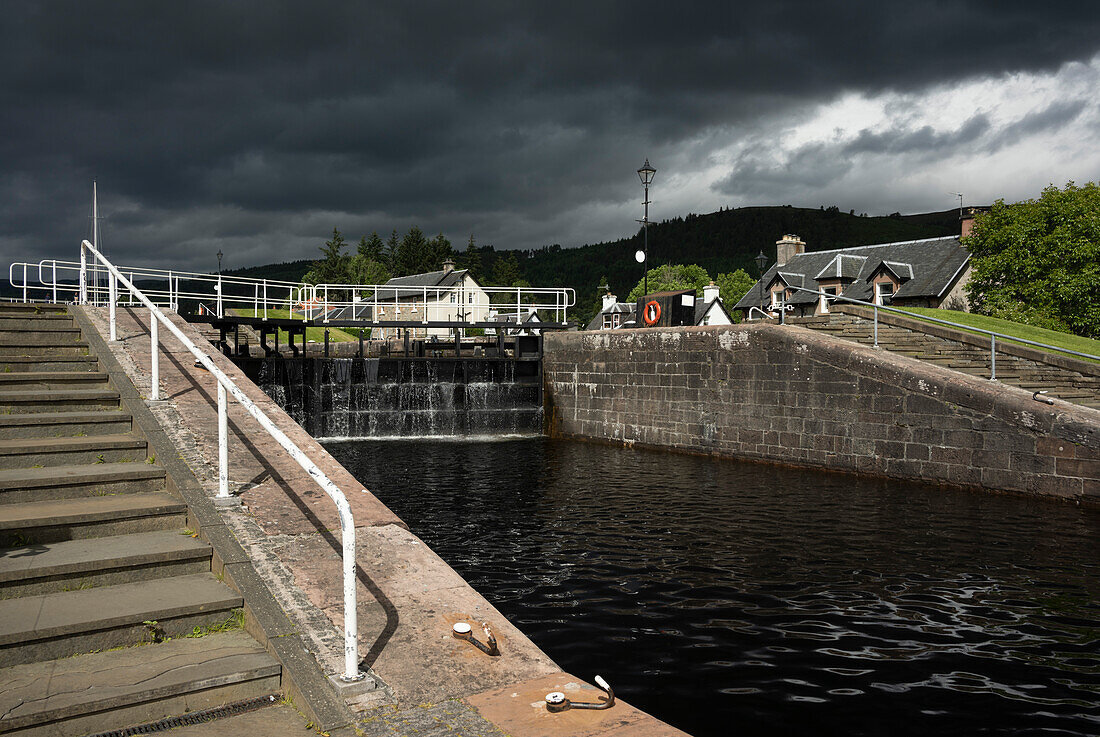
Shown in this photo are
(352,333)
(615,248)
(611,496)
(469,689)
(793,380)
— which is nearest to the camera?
(469,689)

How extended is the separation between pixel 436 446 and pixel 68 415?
486 inches

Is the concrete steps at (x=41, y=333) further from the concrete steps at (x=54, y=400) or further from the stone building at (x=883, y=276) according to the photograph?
the stone building at (x=883, y=276)

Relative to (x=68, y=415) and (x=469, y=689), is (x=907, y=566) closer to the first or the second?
(x=469, y=689)

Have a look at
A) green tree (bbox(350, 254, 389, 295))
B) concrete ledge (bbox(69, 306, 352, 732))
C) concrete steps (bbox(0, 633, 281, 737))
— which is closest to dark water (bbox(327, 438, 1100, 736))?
concrete ledge (bbox(69, 306, 352, 732))

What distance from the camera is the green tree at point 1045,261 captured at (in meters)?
27.0

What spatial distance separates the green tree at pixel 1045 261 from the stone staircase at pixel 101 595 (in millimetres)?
30853

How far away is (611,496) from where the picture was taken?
38.1 ft

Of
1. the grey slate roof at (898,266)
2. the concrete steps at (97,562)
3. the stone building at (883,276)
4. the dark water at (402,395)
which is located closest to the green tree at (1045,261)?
the stone building at (883,276)

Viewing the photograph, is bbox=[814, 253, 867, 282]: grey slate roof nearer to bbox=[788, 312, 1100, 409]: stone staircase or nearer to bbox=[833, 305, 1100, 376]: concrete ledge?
bbox=[833, 305, 1100, 376]: concrete ledge

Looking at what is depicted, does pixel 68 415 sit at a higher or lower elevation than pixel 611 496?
higher

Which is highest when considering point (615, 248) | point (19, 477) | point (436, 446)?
point (615, 248)

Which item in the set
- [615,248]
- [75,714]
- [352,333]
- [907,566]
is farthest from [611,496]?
[615,248]

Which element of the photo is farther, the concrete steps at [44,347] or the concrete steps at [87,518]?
the concrete steps at [44,347]

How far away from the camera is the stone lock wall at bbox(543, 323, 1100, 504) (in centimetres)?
1091
